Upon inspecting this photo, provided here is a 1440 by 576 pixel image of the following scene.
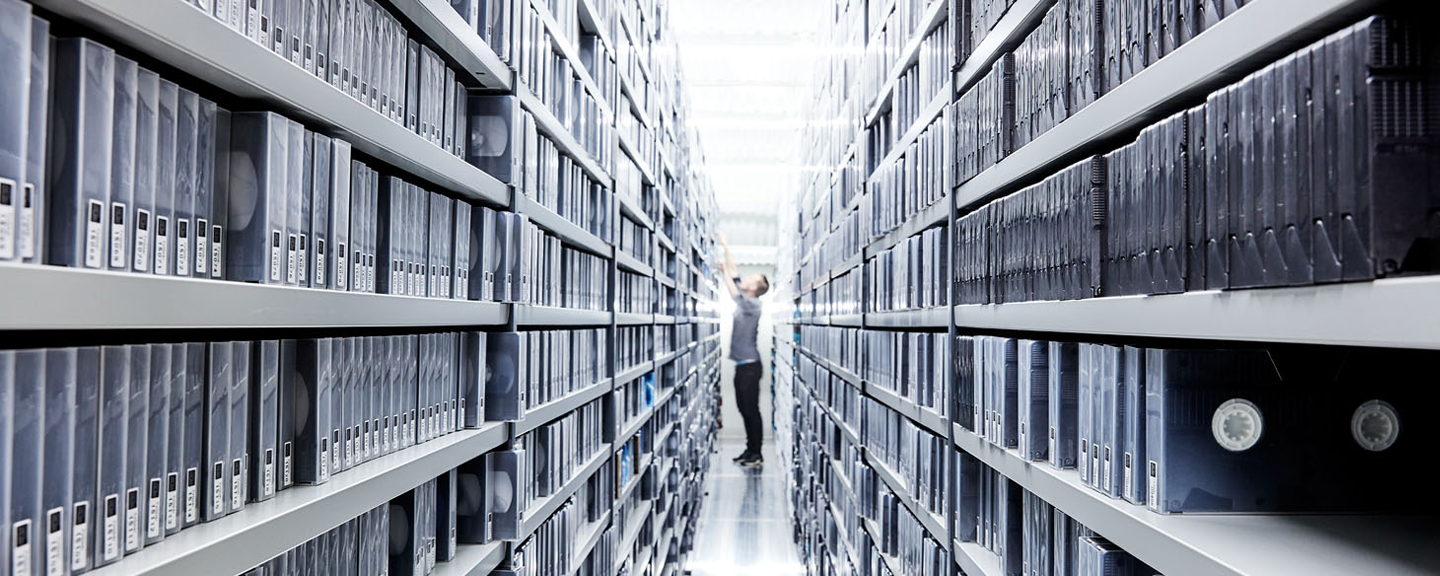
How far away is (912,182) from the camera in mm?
2576

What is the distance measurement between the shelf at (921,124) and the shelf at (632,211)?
1.00 meters

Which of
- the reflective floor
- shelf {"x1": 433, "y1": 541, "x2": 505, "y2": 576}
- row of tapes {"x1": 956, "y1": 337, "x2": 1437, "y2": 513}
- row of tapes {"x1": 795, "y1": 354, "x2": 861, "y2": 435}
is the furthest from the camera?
the reflective floor

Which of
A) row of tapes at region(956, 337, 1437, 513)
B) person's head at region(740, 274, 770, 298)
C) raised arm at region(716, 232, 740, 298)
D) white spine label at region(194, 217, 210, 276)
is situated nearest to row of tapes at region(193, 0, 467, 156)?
white spine label at region(194, 217, 210, 276)

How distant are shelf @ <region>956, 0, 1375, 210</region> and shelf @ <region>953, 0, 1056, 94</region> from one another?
0.74 feet

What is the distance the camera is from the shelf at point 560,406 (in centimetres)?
211

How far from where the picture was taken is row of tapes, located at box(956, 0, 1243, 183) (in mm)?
1095

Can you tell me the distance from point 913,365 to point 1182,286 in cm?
151

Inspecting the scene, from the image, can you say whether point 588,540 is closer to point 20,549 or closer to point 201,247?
point 201,247

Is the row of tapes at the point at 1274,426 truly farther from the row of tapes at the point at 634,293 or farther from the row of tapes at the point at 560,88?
the row of tapes at the point at 634,293

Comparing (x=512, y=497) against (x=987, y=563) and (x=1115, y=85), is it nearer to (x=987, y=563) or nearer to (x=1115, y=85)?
(x=987, y=563)

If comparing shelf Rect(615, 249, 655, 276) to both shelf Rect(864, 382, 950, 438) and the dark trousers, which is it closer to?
shelf Rect(864, 382, 950, 438)

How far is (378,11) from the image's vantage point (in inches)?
54.3

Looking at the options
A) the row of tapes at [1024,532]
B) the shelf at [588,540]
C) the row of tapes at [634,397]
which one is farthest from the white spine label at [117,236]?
the row of tapes at [634,397]

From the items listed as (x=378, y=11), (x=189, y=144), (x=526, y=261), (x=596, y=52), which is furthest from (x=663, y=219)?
(x=189, y=144)
